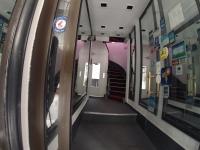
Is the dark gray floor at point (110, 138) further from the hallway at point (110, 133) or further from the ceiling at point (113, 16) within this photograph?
the ceiling at point (113, 16)

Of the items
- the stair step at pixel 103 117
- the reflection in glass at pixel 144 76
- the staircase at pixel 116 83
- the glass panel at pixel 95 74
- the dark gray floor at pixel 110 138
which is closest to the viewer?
the dark gray floor at pixel 110 138

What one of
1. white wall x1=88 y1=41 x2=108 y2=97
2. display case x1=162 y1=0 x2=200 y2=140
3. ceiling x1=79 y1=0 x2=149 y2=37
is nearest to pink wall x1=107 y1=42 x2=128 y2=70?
white wall x1=88 y1=41 x2=108 y2=97

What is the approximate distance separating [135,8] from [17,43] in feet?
13.4

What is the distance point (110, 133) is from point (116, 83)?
476 centimetres

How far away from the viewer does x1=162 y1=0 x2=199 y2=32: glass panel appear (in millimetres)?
2301

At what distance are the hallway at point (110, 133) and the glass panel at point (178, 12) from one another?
1879 mm

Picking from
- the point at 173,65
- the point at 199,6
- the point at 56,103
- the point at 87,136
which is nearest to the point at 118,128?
the point at 87,136

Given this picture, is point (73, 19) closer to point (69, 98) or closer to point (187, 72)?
point (69, 98)

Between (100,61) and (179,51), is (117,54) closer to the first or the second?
(100,61)

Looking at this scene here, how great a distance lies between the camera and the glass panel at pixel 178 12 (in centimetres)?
230

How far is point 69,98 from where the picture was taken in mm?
828

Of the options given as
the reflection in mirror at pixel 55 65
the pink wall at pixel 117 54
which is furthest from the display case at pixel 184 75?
the pink wall at pixel 117 54

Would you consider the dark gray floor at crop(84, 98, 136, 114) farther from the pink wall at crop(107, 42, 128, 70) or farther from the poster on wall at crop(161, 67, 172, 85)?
the pink wall at crop(107, 42, 128, 70)

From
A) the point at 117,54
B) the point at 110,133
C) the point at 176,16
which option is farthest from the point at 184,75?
the point at 117,54
